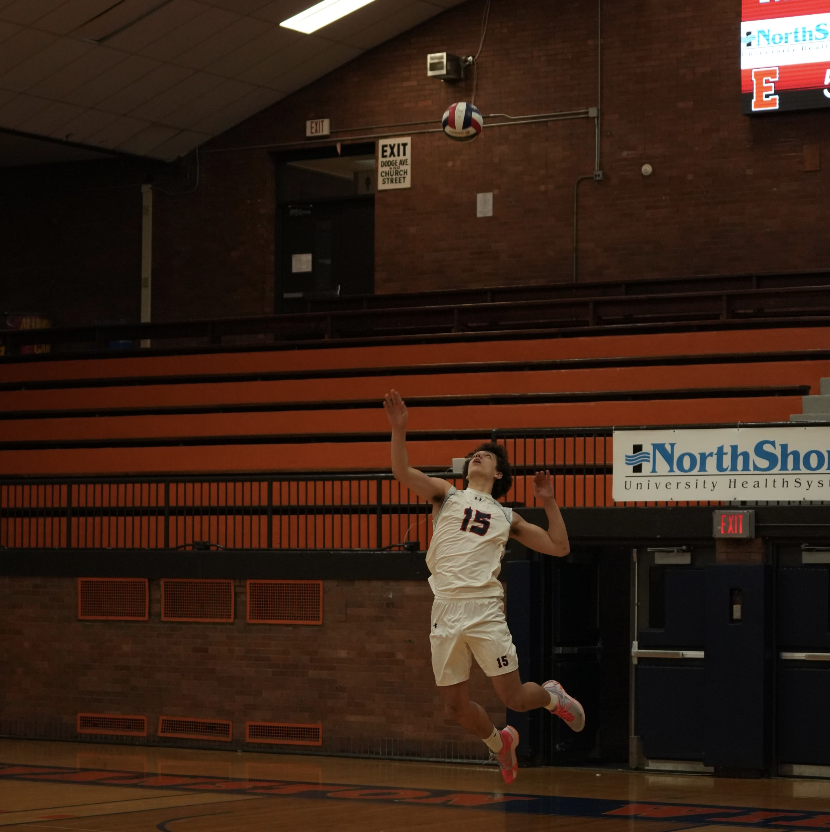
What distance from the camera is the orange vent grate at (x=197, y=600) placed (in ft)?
38.7

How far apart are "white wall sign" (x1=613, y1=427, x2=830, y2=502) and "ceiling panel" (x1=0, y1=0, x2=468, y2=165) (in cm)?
844

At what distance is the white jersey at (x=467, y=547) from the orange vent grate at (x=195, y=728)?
4.74 metres

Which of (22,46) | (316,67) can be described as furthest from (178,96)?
(22,46)

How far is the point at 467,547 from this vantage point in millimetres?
7496

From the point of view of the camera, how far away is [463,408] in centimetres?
1370

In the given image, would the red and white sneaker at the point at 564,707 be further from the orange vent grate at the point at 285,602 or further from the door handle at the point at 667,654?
the orange vent grate at the point at 285,602

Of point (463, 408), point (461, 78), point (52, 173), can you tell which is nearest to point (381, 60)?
point (461, 78)

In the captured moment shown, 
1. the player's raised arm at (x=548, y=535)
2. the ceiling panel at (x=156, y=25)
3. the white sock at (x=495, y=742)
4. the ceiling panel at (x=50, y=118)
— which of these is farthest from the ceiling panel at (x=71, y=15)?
the white sock at (x=495, y=742)

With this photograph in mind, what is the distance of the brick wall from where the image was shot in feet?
53.9

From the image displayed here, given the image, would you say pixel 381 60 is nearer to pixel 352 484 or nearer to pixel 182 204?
pixel 182 204

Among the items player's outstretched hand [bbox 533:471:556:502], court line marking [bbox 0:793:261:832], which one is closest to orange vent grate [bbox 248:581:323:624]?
court line marking [bbox 0:793:261:832]

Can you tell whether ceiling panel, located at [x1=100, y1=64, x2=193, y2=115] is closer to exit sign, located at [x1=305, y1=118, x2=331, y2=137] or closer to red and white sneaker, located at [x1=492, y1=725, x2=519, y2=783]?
exit sign, located at [x1=305, y1=118, x2=331, y2=137]

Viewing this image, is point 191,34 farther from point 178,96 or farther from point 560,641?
point 560,641

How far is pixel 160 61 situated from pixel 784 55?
726 cm
